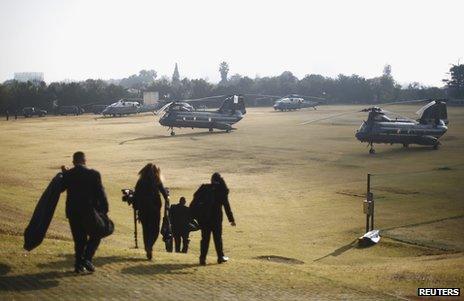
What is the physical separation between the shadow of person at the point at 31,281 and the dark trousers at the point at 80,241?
37 cm

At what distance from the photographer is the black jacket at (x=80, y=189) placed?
8.62 m

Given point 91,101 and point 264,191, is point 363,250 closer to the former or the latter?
point 264,191

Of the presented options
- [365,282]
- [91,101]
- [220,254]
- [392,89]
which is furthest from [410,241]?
[392,89]

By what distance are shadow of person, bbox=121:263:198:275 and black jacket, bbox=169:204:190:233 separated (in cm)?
290

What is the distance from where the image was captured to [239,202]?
22172mm

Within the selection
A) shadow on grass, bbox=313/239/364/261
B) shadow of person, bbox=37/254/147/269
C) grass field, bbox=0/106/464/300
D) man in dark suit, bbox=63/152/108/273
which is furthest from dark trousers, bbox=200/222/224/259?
shadow on grass, bbox=313/239/364/261

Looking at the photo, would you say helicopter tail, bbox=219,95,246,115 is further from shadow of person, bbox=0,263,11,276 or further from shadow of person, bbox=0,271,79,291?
shadow of person, bbox=0,271,79,291

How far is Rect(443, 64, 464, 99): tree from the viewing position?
10816 centimetres

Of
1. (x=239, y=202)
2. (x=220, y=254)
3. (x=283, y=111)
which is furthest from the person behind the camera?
(x=283, y=111)

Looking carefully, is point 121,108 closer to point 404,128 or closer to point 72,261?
point 404,128

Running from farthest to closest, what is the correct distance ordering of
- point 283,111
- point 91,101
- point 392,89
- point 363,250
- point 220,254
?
1. point 392,89
2. point 91,101
3. point 283,111
4. point 363,250
5. point 220,254

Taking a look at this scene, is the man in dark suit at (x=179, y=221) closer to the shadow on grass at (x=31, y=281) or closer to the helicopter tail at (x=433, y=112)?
the shadow on grass at (x=31, y=281)

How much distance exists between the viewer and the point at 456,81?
11225 centimetres

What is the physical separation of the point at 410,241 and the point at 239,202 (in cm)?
829
